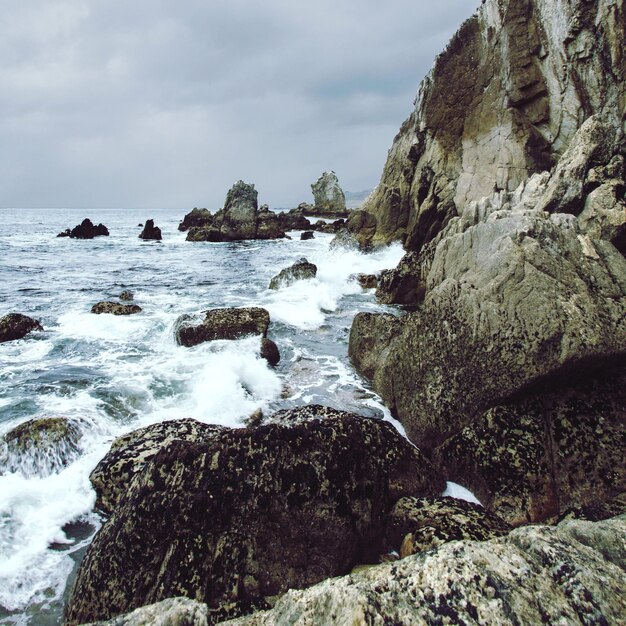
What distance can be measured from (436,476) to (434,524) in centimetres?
128

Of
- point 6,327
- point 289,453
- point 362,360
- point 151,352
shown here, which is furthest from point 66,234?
point 289,453

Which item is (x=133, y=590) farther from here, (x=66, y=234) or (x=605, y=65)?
(x=66, y=234)

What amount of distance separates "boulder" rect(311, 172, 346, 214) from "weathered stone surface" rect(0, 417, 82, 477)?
245ft

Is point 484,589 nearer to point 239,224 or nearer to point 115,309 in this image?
point 115,309

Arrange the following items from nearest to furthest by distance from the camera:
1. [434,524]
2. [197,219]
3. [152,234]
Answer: [434,524] < [152,234] < [197,219]

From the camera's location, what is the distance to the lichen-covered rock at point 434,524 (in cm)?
381

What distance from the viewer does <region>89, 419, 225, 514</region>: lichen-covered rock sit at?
203 inches

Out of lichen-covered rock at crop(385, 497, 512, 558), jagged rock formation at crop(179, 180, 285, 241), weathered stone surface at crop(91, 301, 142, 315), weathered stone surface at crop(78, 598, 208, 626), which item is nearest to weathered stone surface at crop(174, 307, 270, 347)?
weathered stone surface at crop(91, 301, 142, 315)

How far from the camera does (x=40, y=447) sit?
5879 millimetres

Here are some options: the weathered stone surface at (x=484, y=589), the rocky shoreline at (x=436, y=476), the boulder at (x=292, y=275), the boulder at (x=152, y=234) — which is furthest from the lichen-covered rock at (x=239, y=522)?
the boulder at (x=152, y=234)

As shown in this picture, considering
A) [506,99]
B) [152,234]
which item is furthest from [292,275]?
[152,234]

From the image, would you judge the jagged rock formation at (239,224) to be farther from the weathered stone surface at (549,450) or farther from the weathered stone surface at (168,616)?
the weathered stone surface at (168,616)

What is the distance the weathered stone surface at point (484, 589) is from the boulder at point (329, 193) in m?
77.9

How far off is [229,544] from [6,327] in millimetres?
11507
